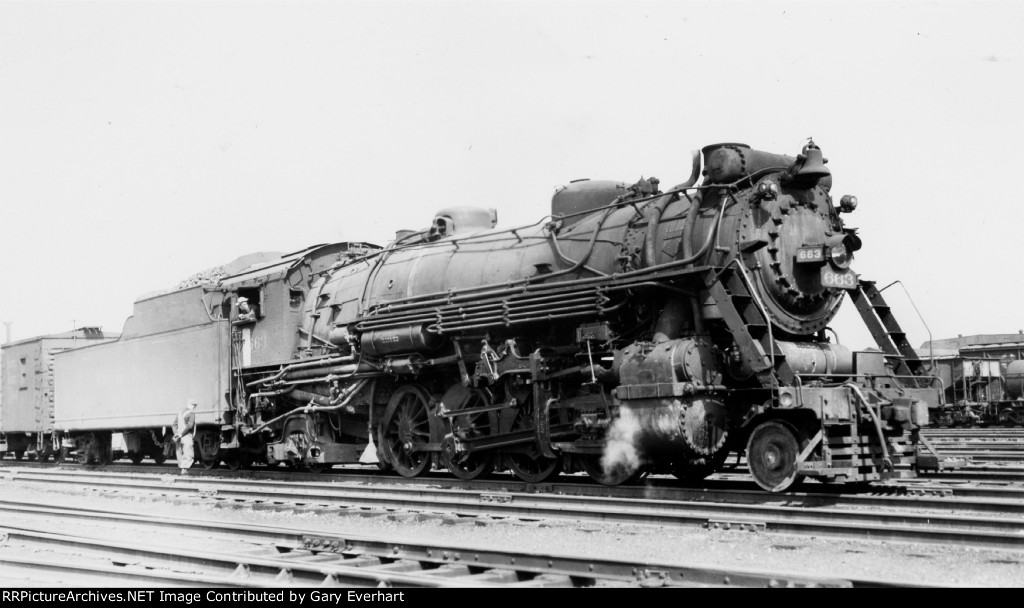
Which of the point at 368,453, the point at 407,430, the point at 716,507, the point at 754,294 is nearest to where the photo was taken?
the point at 716,507

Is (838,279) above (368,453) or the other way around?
above

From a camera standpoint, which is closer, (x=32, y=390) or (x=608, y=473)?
(x=608, y=473)

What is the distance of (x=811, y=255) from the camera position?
412 inches

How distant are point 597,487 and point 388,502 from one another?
7.80 feet

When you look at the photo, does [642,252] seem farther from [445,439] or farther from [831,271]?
[445,439]

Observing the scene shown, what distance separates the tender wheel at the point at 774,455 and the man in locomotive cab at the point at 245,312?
924cm

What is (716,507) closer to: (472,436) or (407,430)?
(472,436)

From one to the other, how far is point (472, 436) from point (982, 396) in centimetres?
2416

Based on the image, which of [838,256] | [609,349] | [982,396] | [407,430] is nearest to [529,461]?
[407,430]

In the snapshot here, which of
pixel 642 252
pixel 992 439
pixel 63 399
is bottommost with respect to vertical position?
pixel 992 439

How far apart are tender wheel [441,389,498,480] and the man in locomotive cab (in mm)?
4973

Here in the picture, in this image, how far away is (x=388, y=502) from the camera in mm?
10922

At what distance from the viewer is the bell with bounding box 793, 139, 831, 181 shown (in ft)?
34.7

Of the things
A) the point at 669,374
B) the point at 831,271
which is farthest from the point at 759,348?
the point at 831,271
